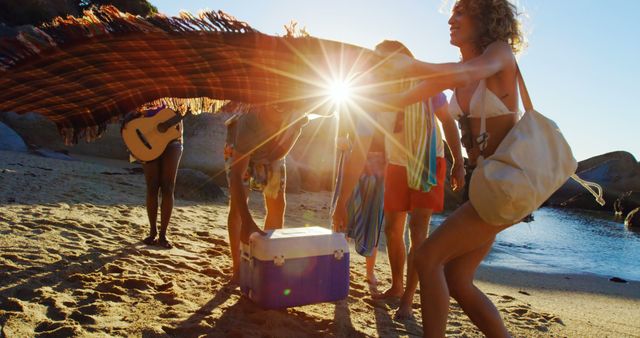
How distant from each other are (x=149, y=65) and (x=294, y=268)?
1573 millimetres

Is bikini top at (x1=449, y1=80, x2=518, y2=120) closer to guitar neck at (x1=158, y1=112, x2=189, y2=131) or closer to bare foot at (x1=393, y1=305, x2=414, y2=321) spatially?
bare foot at (x1=393, y1=305, x2=414, y2=321)

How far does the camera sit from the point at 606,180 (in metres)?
29.4

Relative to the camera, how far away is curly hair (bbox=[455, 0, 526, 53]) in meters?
2.15

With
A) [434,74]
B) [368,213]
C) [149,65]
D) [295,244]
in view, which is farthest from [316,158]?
[434,74]

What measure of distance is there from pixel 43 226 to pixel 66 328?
250 cm

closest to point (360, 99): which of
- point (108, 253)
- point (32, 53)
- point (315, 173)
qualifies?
point (32, 53)

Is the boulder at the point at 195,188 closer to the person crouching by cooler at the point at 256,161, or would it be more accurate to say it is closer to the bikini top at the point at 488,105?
the person crouching by cooler at the point at 256,161

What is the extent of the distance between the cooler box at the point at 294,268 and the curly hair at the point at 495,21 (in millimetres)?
1630

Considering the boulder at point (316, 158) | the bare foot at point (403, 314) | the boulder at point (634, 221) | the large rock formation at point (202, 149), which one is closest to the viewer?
the bare foot at point (403, 314)

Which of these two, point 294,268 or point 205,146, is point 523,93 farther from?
point 205,146

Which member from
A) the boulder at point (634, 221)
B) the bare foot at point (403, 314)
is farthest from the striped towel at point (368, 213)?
the boulder at point (634, 221)

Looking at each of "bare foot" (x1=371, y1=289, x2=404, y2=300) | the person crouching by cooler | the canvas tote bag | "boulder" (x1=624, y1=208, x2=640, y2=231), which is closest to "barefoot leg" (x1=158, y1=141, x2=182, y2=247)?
the person crouching by cooler

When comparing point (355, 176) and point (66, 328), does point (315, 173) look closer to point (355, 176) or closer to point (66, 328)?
point (355, 176)

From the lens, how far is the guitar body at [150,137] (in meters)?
4.74
